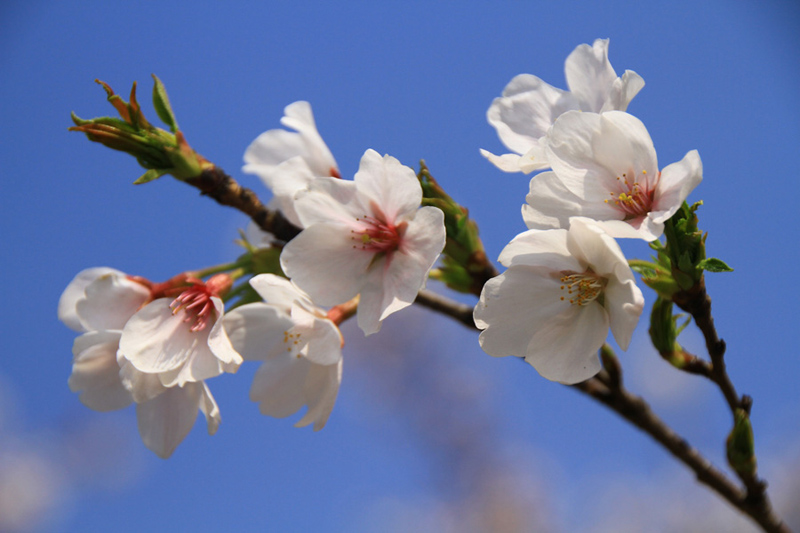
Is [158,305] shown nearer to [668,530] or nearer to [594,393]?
[594,393]

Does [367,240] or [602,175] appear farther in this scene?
[367,240]

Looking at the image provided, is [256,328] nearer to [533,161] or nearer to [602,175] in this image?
[533,161]

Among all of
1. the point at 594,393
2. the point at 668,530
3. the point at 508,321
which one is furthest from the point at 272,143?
the point at 668,530

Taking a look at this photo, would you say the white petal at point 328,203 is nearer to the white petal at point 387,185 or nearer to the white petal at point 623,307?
the white petal at point 387,185

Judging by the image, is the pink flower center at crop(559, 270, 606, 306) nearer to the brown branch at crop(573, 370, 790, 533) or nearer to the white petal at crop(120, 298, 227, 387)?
the brown branch at crop(573, 370, 790, 533)

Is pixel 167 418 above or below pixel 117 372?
below

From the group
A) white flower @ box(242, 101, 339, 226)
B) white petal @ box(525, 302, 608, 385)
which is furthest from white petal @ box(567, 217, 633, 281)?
white flower @ box(242, 101, 339, 226)

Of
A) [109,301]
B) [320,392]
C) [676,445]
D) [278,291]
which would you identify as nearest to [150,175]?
[109,301]
